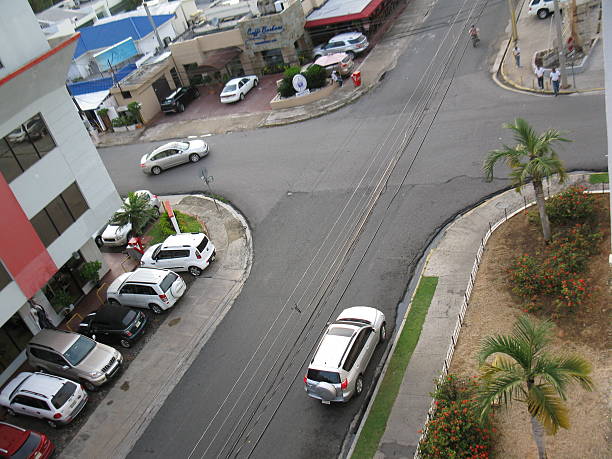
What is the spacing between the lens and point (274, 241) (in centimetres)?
2394

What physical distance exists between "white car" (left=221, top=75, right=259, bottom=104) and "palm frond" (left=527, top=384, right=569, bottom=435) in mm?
32826

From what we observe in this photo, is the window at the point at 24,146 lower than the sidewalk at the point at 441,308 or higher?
higher

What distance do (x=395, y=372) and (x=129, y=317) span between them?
10.5 metres

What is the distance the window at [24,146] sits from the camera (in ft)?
62.1

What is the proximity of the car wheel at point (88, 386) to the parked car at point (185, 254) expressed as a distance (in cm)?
615

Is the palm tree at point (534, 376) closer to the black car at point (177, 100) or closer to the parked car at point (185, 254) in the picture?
the parked car at point (185, 254)

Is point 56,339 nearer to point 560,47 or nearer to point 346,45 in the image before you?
point 560,47

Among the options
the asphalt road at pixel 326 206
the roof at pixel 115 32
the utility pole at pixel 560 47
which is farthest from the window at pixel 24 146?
the roof at pixel 115 32

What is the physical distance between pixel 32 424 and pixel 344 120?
2226cm

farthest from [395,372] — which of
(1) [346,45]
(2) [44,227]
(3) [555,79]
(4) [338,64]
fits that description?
(1) [346,45]

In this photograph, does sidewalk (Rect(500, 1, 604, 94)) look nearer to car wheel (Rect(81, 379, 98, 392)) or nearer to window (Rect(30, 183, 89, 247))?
window (Rect(30, 183, 89, 247))

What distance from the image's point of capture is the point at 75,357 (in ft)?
63.8

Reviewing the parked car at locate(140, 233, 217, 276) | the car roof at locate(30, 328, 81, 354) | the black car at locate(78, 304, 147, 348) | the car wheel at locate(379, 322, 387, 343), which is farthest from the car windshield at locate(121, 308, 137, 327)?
the car wheel at locate(379, 322, 387, 343)

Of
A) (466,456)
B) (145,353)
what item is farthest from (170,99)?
(466,456)
